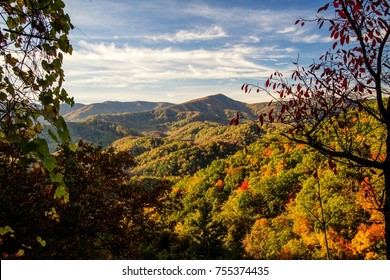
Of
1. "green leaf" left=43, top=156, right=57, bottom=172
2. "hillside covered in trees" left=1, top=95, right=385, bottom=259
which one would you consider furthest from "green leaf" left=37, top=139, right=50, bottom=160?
"hillside covered in trees" left=1, top=95, right=385, bottom=259

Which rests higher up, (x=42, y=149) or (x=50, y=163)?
(x=42, y=149)

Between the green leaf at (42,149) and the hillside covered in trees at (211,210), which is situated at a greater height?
the green leaf at (42,149)

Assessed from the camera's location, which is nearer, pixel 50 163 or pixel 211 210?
pixel 50 163

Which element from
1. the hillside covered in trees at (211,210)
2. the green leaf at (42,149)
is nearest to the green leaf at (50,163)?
the green leaf at (42,149)

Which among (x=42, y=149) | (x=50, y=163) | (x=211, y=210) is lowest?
(x=211, y=210)

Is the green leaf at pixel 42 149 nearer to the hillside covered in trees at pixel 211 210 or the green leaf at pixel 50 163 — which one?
the green leaf at pixel 50 163

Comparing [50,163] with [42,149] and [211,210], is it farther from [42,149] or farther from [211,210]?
[211,210]

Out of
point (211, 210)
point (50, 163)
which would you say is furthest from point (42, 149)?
point (211, 210)

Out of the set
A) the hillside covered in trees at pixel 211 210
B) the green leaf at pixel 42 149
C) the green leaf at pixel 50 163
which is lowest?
the hillside covered in trees at pixel 211 210

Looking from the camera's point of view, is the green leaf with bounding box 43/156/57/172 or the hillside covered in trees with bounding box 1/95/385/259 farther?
the hillside covered in trees with bounding box 1/95/385/259

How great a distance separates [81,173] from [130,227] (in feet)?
7.71

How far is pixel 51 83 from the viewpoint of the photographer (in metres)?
2.64

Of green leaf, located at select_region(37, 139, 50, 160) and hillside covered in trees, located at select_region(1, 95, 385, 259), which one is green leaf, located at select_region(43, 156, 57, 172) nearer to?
green leaf, located at select_region(37, 139, 50, 160)
